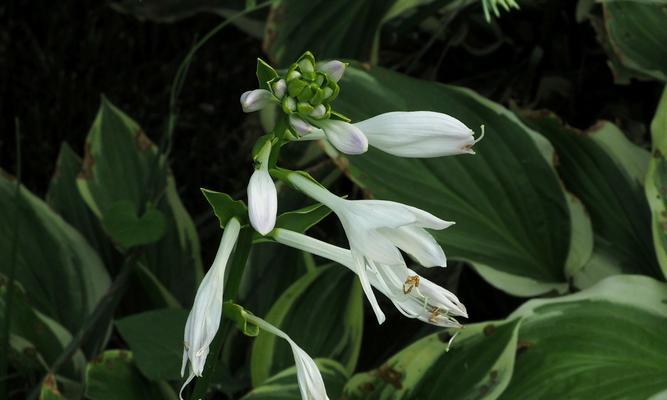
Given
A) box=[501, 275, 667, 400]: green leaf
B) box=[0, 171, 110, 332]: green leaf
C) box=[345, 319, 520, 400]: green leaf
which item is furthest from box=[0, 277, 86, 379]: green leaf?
box=[501, 275, 667, 400]: green leaf

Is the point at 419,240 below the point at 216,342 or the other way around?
the other way around

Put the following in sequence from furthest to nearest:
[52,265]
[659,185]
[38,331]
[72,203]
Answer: [72,203] → [52,265] → [38,331] → [659,185]

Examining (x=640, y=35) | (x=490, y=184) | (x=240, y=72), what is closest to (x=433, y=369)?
(x=490, y=184)

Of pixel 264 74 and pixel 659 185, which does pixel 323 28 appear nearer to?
pixel 659 185

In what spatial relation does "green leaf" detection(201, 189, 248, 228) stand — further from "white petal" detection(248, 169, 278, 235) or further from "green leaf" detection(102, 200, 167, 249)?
"green leaf" detection(102, 200, 167, 249)

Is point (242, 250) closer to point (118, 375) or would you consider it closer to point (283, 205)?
point (118, 375)

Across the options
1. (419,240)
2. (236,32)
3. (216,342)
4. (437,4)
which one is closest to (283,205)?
(437,4)

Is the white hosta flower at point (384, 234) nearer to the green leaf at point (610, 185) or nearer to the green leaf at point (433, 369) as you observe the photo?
the green leaf at point (433, 369)
